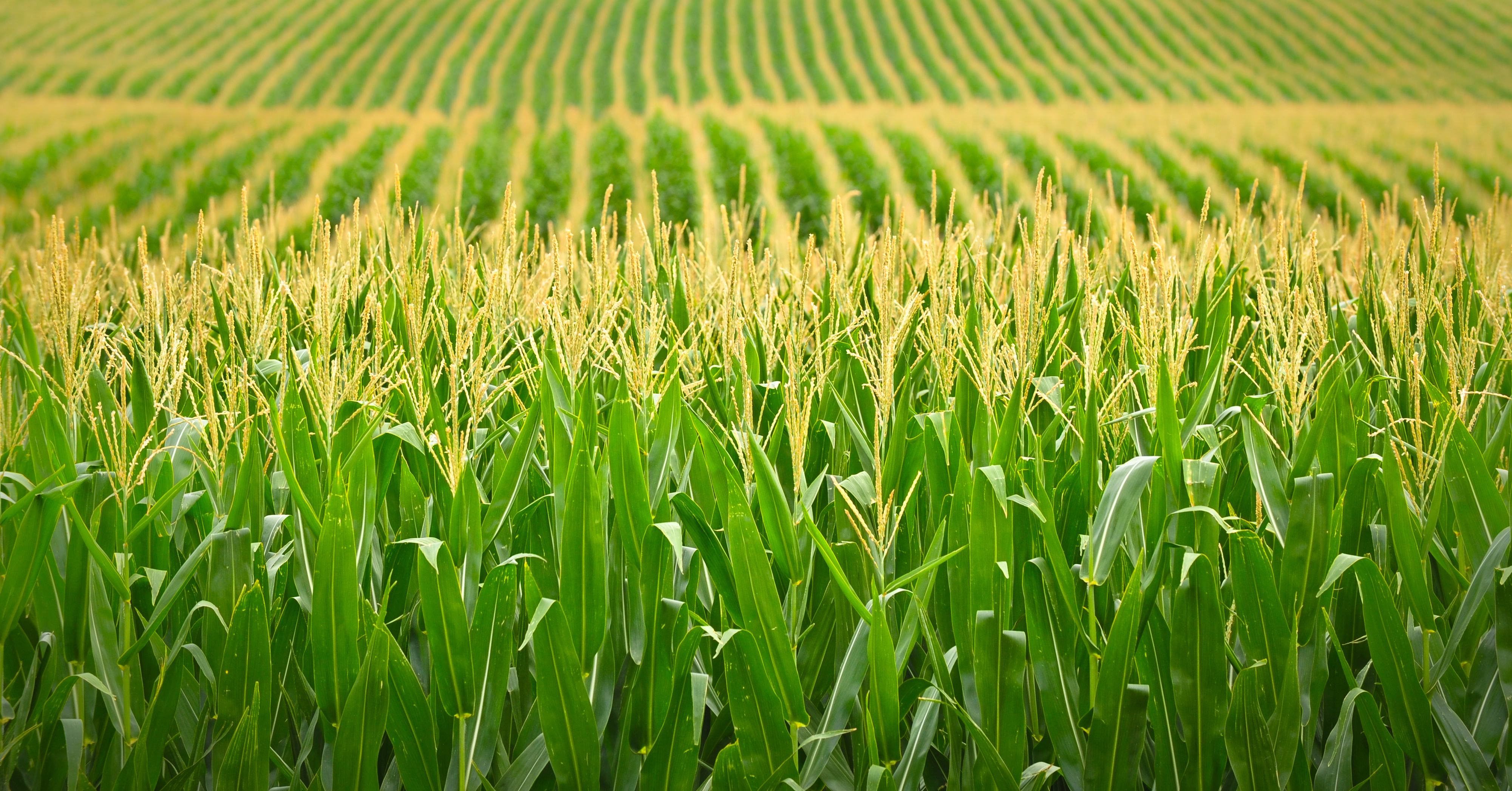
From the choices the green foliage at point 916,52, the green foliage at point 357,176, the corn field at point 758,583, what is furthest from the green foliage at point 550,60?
the corn field at point 758,583

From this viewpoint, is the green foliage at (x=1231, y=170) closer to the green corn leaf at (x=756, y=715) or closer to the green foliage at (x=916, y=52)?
the green foliage at (x=916, y=52)

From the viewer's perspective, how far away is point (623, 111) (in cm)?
2112

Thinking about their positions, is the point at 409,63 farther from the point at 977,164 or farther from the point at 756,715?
the point at 756,715

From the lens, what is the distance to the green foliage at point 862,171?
12523mm

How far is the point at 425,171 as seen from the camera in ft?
45.0

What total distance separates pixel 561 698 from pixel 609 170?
1326 cm

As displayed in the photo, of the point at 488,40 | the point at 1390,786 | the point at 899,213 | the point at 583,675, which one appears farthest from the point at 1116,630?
the point at 488,40

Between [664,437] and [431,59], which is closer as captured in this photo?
[664,437]

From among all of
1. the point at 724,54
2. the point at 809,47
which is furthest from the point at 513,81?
the point at 809,47

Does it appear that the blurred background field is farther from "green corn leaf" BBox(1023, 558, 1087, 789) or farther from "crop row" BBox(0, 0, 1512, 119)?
"green corn leaf" BBox(1023, 558, 1087, 789)

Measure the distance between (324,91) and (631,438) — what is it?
28305 mm

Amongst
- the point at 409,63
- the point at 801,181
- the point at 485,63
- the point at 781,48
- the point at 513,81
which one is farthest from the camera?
the point at 781,48

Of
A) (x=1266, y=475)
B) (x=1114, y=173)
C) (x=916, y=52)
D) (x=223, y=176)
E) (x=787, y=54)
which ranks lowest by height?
(x=1114, y=173)

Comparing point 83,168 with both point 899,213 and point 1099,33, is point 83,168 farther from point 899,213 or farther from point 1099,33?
point 1099,33
